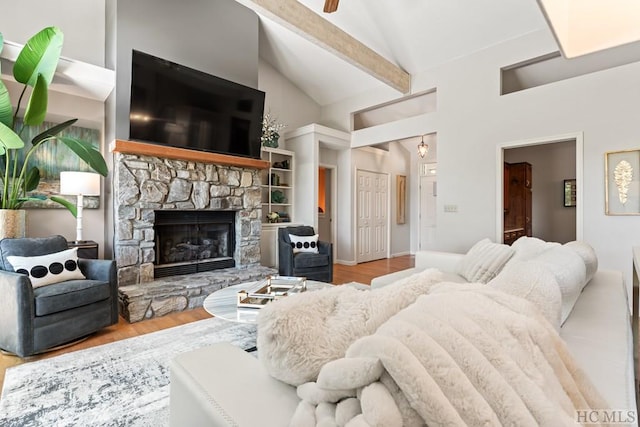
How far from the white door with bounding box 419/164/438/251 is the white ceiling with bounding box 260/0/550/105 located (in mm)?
2670

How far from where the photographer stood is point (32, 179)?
3359 mm

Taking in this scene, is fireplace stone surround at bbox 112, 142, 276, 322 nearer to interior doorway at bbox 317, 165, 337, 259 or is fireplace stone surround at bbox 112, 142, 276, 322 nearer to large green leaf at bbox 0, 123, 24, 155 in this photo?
large green leaf at bbox 0, 123, 24, 155

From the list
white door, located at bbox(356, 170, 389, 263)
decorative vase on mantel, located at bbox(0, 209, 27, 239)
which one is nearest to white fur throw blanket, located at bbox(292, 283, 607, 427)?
decorative vase on mantel, located at bbox(0, 209, 27, 239)

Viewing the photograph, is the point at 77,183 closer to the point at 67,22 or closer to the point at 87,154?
the point at 87,154

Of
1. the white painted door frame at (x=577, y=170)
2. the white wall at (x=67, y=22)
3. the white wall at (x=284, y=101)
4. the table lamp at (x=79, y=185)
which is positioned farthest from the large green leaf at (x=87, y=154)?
the white painted door frame at (x=577, y=170)

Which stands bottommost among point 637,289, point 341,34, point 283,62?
point 637,289

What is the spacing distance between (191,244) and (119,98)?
6.39 ft

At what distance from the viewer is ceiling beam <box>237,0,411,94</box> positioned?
3230 millimetres

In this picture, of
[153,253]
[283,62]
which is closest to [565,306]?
[153,253]

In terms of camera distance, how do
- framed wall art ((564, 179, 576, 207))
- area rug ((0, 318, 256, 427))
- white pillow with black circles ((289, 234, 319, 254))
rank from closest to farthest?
area rug ((0, 318, 256, 427)) < white pillow with black circles ((289, 234, 319, 254)) < framed wall art ((564, 179, 576, 207))

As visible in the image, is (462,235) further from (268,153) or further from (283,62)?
(283,62)

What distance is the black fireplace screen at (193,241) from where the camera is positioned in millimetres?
3898

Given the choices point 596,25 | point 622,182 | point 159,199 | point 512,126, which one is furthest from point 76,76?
point 622,182

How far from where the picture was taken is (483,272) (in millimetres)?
2406
